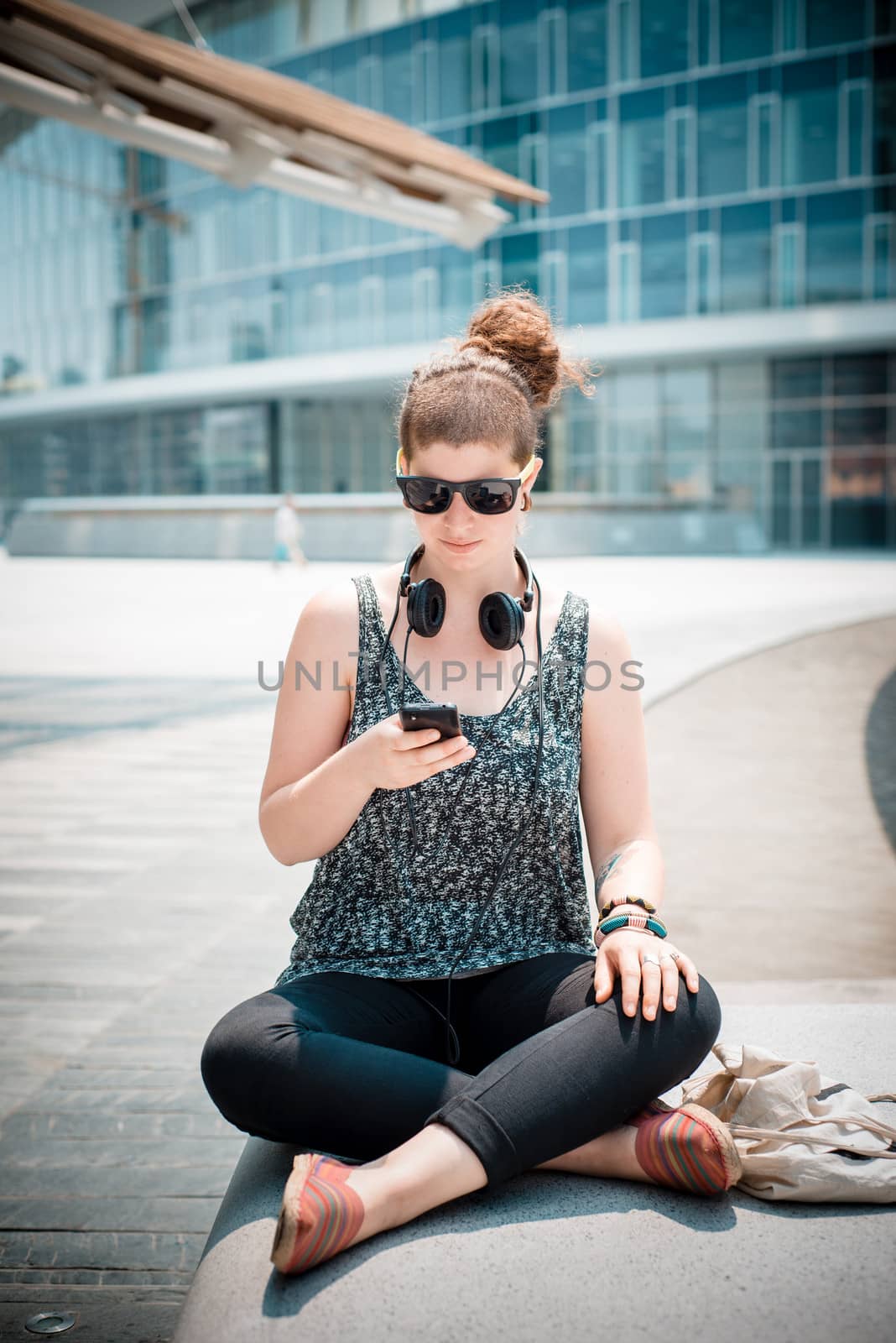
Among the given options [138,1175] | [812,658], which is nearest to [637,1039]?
[138,1175]

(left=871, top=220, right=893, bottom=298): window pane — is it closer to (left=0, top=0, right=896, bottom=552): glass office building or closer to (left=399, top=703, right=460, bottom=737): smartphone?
(left=0, top=0, right=896, bottom=552): glass office building

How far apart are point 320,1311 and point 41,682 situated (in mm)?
8825

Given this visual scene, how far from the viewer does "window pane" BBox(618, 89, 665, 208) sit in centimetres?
3266

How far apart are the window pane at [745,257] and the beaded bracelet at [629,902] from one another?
3224cm

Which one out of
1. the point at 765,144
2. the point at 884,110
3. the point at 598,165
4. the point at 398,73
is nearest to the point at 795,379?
the point at 765,144

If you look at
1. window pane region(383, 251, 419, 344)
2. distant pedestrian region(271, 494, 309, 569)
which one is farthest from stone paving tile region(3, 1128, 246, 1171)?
window pane region(383, 251, 419, 344)

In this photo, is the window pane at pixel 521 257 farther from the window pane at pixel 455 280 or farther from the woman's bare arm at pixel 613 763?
the woman's bare arm at pixel 613 763

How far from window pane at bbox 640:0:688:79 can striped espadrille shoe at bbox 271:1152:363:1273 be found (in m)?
35.4

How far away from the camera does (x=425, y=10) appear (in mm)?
35469

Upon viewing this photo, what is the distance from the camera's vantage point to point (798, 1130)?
1915 millimetres

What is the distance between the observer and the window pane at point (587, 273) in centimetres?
3359

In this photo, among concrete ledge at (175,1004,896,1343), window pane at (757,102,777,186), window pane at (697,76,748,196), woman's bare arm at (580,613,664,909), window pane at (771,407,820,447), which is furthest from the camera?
window pane at (771,407,820,447)

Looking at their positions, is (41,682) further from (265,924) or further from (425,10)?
(425,10)

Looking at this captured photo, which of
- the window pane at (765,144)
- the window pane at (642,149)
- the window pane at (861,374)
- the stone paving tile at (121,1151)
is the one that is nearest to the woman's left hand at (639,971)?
the stone paving tile at (121,1151)
